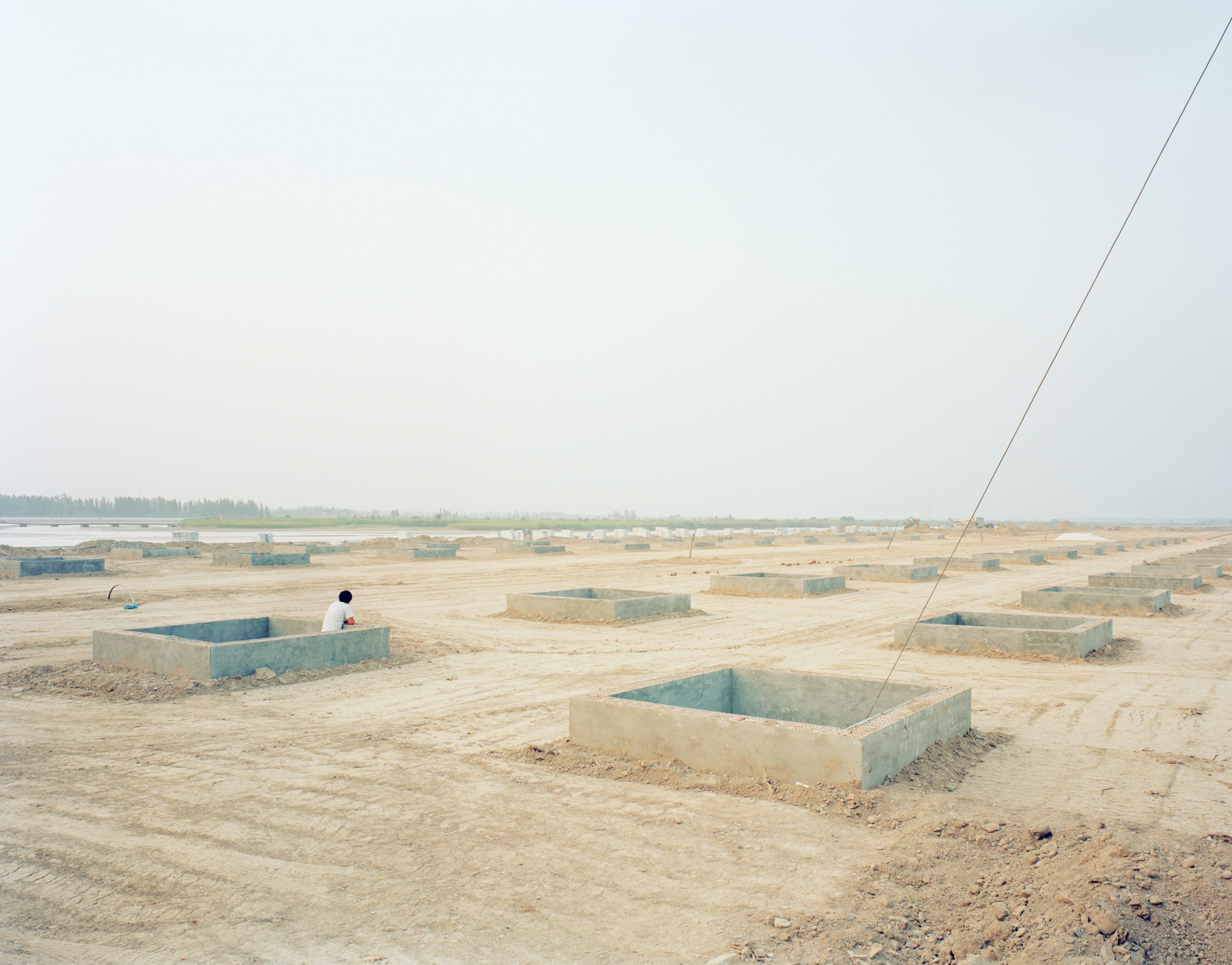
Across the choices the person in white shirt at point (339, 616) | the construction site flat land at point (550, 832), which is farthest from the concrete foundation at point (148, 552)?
the person in white shirt at point (339, 616)

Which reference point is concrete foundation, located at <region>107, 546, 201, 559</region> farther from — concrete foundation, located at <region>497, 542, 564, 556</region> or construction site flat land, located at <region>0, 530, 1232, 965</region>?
construction site flat land, located at <region>0, 530, 1232, 965</region>

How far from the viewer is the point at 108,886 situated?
4648mm

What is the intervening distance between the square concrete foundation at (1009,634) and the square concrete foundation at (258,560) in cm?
2540

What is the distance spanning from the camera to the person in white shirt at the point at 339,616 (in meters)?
12.1

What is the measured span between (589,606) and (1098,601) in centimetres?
1143

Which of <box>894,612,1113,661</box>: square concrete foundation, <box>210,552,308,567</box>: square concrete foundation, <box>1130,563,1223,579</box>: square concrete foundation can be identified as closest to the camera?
<box>894,612,1113,661</box>: square concrete foundation

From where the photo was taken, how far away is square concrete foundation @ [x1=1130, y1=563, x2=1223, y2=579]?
2730cm

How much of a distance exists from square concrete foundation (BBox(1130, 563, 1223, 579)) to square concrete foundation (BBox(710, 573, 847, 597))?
10950 mm

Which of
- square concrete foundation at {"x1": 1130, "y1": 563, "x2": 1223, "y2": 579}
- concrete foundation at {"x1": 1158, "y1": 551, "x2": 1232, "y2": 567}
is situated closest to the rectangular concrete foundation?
concrete foundation at {"x1": 1158, "y1": 551, "x2": 1232, "y2": 567}

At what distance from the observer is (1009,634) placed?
13156 mm

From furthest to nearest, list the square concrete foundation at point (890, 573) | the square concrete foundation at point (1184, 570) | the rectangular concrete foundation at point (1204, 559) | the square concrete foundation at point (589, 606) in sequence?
the rectangular concrete foundation at point (1204, 559)
the square concrete foundation at point (890, 573)
the square concrete foundation at point (1184, 570)
the square concrete foundation at point (589, 606)

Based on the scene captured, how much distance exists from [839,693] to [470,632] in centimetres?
855

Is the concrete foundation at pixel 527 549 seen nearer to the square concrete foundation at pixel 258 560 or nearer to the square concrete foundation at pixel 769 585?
the square concrete foundation at pixel 258 560

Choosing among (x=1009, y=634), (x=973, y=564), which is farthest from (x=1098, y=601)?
(x=973, y=564)
